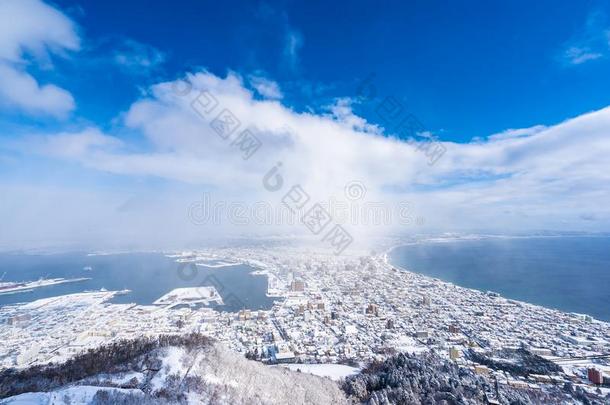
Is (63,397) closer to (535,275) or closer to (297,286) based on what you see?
(297,286)

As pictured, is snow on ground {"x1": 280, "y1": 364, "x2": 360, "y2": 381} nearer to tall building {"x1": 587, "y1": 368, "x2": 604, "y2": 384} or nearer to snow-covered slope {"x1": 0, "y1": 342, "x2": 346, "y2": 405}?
snow-covered slope {"x1": 0, "y1": 342, "x2": 346, "y2": 405}

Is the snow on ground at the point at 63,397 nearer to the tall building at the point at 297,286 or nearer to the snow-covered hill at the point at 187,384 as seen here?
the snow-covered hill at the point at 187,384

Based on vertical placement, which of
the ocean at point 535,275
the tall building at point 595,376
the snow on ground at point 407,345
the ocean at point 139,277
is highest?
the ocean at point 535,275

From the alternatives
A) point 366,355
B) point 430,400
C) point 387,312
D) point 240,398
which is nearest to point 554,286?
point 387,312

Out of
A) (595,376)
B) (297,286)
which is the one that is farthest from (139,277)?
(595,376)

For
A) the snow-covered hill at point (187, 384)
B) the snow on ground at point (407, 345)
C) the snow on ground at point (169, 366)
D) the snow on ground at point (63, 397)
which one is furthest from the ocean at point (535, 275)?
the snow on ground at point (63, 397)
